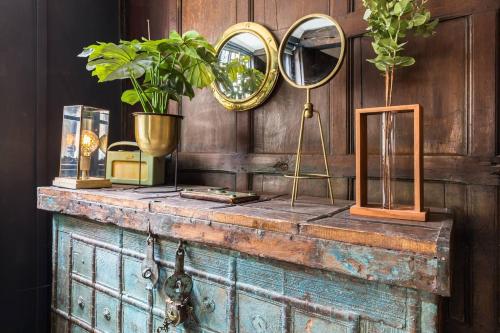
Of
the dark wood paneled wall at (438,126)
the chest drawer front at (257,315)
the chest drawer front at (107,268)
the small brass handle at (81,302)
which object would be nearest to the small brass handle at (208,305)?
the chest drawer front at (257,315)

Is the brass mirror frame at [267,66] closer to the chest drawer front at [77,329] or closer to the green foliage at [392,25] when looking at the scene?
the green foliage at [392,25]

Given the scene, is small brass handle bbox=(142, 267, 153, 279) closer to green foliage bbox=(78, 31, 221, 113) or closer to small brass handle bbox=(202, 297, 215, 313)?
small brass handle bbox=(202, 297, 215, 313)

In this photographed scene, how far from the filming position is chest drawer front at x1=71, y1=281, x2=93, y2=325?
153 cm

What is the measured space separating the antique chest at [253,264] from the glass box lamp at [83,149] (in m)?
0.08

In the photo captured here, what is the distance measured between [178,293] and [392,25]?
1.04 meters

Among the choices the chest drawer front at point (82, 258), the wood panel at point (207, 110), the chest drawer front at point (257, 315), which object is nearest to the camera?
the chest drawer front at point (257, 315)

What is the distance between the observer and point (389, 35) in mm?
1096

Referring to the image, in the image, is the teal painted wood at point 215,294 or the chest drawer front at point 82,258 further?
the chest drawer front at point 82,258

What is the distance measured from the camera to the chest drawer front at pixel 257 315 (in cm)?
100

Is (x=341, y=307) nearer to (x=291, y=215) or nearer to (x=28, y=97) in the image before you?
(x=291, y=215)

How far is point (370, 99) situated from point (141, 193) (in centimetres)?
95

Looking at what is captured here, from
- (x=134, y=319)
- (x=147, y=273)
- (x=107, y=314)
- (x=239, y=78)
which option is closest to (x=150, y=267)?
(x=147, y=273)

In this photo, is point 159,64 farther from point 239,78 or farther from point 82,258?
point 82,258

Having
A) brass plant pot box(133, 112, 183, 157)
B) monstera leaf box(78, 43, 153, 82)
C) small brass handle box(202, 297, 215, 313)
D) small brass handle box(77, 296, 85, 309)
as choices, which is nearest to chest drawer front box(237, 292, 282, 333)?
small brass handle box(202, 297, 215, 313)
